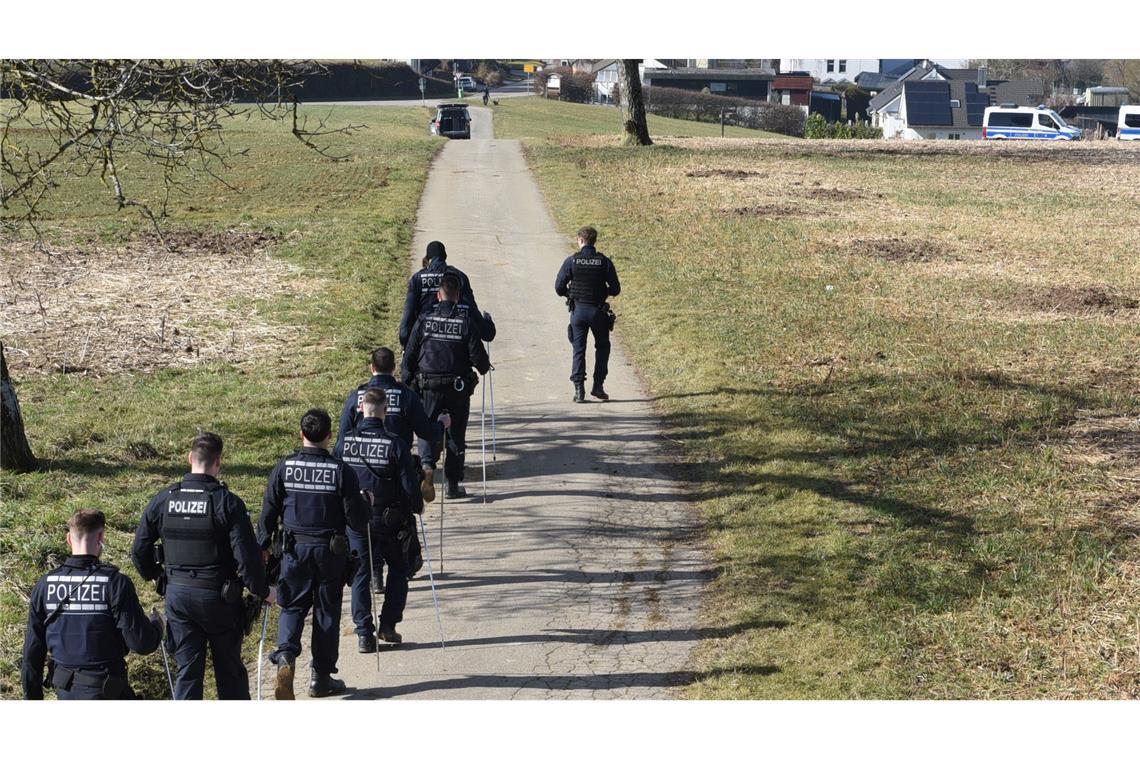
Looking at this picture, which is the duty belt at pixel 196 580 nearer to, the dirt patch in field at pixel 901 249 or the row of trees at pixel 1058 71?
the dirt patch in field at pixel 901 249

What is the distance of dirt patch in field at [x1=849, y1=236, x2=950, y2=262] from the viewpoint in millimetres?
24812

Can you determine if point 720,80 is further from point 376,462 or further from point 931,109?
point 376,462

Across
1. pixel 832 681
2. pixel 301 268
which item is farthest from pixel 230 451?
pixel 301 268

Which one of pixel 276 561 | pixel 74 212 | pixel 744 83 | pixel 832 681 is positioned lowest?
pixel 832 681

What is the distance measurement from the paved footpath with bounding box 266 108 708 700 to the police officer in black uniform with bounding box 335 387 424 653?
32 centimetres

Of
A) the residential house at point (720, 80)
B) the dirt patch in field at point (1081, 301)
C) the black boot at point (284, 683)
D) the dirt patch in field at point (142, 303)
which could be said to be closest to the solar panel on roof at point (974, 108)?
the residential house at point (720, 80)

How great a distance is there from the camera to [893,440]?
536 inches

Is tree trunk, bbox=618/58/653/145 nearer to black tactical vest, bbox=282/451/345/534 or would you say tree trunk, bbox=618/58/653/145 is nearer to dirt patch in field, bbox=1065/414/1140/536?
dirt patch in field, bbox=1065/414/1140/536

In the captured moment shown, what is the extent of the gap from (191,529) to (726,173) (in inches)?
1236

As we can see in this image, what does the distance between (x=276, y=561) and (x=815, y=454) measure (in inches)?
278

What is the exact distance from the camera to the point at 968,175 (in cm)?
3928

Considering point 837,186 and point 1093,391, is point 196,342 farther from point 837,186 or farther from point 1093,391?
point 837,186

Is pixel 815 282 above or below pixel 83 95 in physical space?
below

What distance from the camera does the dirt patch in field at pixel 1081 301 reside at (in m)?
20.3
